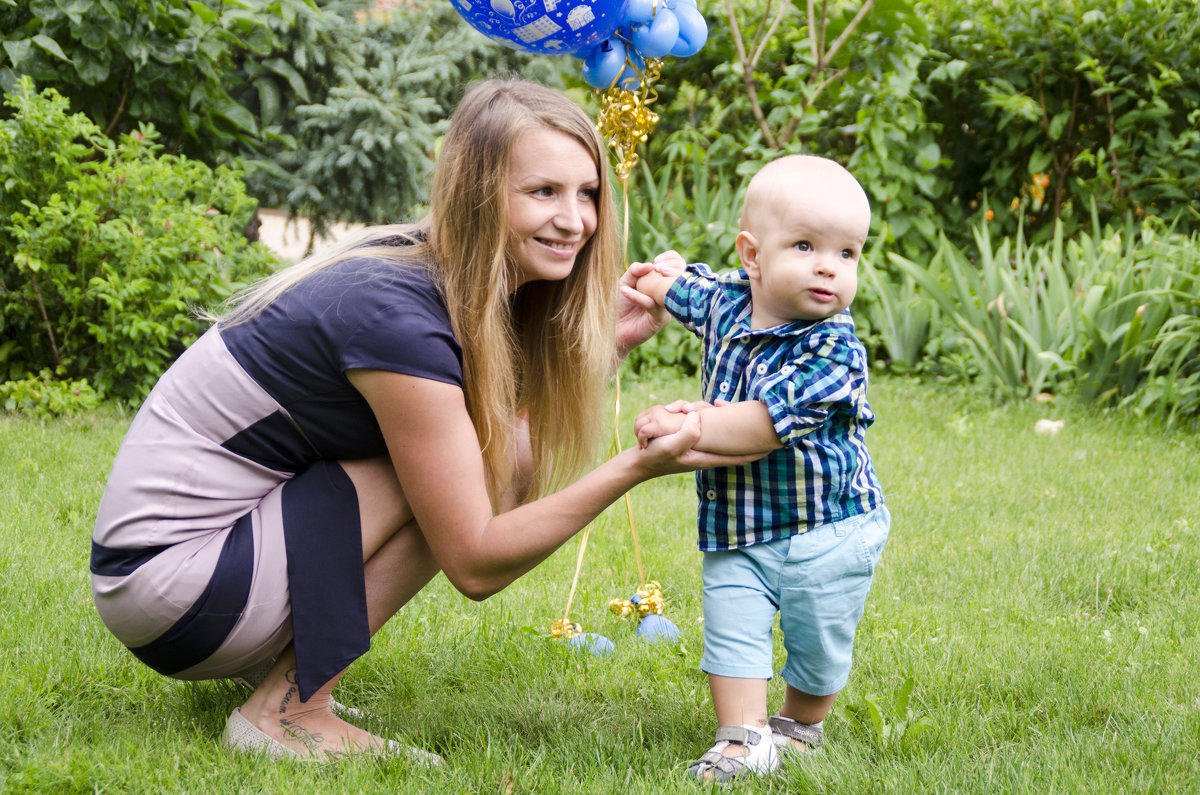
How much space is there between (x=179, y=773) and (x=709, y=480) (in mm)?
1062

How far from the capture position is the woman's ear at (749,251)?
1933 mm

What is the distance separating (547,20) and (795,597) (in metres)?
1.23

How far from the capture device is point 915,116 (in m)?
6.17

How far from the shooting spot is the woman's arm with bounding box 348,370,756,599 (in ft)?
5.91

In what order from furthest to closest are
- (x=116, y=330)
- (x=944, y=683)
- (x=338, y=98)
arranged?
(x=338, y=98) → (x=116, y=330) → (x=944, y=683)

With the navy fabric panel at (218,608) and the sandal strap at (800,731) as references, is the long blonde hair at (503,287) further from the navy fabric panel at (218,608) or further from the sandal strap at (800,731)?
the sandal strap at (800,731)

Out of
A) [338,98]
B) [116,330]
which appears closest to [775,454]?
[116,330]

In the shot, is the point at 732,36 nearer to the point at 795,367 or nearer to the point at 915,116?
the point at 915,116

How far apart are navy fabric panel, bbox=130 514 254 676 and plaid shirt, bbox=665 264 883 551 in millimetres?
826

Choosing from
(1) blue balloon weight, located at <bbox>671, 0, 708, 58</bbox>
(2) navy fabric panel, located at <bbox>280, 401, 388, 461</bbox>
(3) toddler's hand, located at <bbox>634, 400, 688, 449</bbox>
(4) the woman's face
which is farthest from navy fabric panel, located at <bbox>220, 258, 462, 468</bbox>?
(1) blue balloon weight, located at <bbox>671, 0, 708, 58</bbox>

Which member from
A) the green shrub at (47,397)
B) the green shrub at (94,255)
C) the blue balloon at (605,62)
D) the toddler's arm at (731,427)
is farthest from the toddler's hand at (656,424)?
the green shrub at (47,397)

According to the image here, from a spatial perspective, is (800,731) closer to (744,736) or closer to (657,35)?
(744,736)

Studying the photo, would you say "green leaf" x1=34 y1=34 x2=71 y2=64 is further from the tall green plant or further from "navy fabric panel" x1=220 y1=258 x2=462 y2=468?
the tall green plant

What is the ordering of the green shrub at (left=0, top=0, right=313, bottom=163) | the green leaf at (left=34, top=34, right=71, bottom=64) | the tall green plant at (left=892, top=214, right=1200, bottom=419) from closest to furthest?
the tall green plant at (left=892, top=214, right=1200, bottom=419) < the green leaf at (left=34, top=34, right=71, bottom=64) < the green shrub at (left=0, top=0, right=313, bottom=163)
